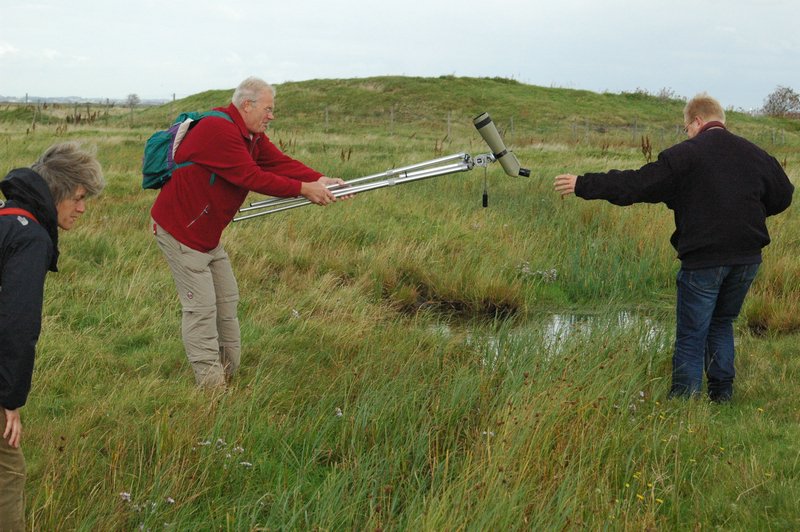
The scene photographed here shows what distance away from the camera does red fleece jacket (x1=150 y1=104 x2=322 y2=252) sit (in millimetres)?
4840

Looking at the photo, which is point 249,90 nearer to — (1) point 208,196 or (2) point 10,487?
(1) point 208,196

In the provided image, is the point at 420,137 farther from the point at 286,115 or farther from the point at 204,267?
the point at 204,267

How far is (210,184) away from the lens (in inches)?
194

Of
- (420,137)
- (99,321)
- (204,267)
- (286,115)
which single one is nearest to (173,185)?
(204,267)

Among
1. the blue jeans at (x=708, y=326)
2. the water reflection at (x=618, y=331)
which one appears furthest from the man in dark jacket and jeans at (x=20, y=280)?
the blue jeans at (x=708, y=326)

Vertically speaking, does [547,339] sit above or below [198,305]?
below

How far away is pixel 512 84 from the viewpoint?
178 feet

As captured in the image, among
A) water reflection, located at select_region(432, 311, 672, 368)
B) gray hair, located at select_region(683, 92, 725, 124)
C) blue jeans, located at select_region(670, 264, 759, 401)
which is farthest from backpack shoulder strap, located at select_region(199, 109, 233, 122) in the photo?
blue jeans, located at select_region(670, 264, 759, 401)

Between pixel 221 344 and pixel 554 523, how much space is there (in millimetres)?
2659

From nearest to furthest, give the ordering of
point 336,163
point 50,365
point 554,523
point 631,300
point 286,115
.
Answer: point 554,523, point 50,365, point 631,300, point 336,163, point 286,115

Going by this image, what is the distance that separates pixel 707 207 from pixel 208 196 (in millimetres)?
2999

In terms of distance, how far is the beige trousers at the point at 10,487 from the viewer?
2.89 metres

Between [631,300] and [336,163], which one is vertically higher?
[336,163]

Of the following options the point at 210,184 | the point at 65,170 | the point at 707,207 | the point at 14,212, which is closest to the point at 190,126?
the point at 210,184
